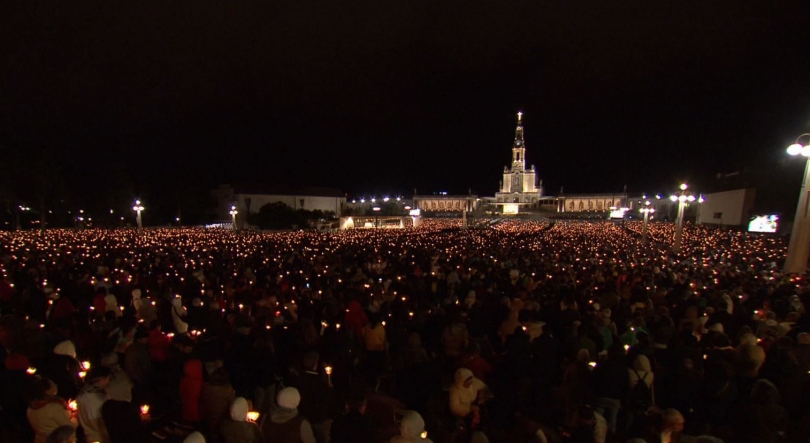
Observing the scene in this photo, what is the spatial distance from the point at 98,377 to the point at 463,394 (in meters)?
3.19

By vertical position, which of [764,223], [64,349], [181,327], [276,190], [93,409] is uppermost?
[276,190]

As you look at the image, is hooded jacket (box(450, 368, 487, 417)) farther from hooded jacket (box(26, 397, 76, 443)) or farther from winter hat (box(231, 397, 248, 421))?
hooded jacket (box(26, 397, 76, 443))

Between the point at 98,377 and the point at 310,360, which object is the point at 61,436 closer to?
the point at 98,377

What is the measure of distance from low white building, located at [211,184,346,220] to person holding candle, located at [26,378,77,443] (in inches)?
2408

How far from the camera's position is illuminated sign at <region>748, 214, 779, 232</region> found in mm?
31719

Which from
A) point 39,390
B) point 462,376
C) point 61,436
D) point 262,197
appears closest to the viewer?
point 61,436

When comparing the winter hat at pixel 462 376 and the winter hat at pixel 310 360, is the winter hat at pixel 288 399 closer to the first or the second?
the winter hat at pixel 310 360

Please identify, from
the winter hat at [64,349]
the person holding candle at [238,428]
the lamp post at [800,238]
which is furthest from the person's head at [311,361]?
the lamp post at [800,238]

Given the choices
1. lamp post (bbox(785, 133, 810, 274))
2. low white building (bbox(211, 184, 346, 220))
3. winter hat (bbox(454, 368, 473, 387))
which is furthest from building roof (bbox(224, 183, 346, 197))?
winter hat (bbox(454, 368, 473, 387))

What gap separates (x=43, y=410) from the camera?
3.49 meters

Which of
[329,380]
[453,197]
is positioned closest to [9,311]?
[329,380]

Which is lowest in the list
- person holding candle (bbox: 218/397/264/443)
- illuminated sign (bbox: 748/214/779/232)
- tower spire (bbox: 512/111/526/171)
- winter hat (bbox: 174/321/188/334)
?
illuminated sign (bbox: 748/214/779/232)

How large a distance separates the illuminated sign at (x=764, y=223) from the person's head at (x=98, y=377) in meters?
39.6

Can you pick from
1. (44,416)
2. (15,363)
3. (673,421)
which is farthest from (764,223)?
(15,363)
